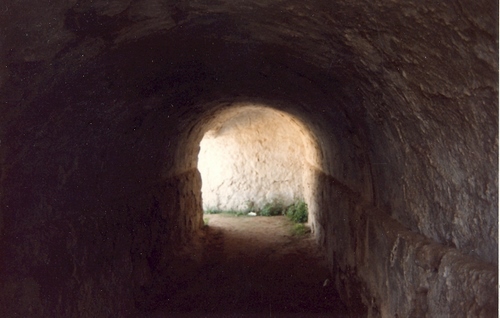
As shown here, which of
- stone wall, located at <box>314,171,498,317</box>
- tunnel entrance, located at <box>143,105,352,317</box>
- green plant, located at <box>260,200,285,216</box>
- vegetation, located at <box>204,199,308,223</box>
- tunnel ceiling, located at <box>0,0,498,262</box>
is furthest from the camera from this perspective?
green plant, located at <box>260,200,285,216</box>

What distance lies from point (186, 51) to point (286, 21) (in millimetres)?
1150

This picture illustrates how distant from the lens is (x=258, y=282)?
701 centimetres

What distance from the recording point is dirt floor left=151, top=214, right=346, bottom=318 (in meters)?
5.99

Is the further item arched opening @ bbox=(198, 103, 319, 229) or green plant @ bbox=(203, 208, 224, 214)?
green plant @ bbox=(203, 208, 224, 214)

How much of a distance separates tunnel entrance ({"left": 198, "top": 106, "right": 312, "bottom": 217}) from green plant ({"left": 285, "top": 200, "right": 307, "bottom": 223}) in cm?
36

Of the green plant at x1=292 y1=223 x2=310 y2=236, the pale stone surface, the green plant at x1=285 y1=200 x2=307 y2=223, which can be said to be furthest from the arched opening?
the green plant at x1=292 y1=223 x2=310 y2=236

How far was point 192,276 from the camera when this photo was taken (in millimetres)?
7332

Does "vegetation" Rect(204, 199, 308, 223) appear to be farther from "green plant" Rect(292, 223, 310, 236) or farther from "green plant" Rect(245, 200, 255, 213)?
"green plant" Rect(292, 223, 310, 236)

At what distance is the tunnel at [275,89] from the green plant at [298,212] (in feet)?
22.5

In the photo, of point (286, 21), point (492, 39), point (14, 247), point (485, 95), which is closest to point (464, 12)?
point (492, 39)

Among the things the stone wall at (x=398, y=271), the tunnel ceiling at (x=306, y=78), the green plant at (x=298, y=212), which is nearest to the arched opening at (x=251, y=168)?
the green plant at (x=298, y=212)

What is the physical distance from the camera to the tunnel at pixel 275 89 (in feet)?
7.14

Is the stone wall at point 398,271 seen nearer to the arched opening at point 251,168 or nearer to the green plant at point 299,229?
the green plant at point 299,229

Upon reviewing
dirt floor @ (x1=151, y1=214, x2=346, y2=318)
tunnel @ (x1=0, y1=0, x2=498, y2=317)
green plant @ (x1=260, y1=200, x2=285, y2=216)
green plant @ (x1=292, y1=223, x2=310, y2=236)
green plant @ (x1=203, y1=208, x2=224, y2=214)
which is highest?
tunnel @ (x1=0, y1=0, x2=498, y2=317)
